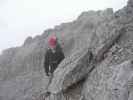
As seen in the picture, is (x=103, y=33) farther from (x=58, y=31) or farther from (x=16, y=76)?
(x=58, y=31)

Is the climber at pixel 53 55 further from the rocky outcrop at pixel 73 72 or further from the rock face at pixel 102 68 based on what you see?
the rocky outcrop at pixel 73 72

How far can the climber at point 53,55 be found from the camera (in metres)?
14.5

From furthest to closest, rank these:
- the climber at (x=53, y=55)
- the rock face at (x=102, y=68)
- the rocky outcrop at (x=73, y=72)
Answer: the climber at (x=53, y=55) → the rocky outcrop at (x=73, y=72) → the rock face at (x=102, y=68)

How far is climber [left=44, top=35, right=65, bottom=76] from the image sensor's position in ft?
47.6

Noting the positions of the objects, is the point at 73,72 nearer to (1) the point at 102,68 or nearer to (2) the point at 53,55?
(1) the point at 102,68

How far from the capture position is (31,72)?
69.8 metres

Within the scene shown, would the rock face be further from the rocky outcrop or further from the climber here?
the climber

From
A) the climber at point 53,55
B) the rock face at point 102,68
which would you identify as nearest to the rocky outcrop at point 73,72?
the rock face at point 102,68

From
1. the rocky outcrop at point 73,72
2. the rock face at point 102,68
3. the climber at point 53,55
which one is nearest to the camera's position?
the rock face at point 102,68

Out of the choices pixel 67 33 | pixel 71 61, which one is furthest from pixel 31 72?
pixel 71 61

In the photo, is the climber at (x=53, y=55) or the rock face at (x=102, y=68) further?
the climber at (x=53, y=55)

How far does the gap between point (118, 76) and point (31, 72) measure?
195 feet

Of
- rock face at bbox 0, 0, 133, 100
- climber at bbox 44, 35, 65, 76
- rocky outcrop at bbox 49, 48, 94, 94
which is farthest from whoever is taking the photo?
climber at bbox 44, 35, 65, 76

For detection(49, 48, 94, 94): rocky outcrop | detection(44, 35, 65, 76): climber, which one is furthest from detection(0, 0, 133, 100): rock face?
detection(44, 35, 65, 76): climber
